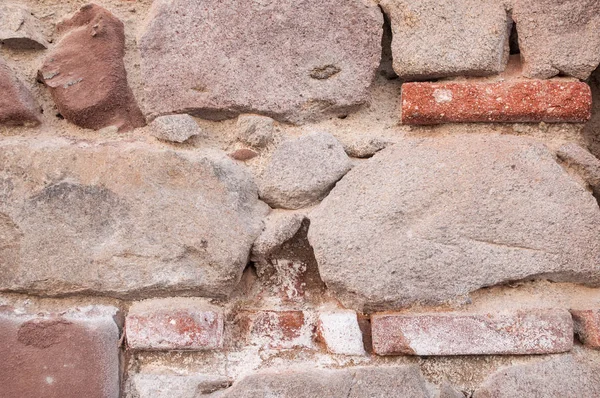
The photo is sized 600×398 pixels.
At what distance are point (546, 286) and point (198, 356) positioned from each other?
49cm

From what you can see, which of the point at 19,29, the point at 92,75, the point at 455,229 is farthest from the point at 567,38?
the point at 19,29

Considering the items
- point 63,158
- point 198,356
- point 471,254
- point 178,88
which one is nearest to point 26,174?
point 63,158

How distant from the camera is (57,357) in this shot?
0.80 metres

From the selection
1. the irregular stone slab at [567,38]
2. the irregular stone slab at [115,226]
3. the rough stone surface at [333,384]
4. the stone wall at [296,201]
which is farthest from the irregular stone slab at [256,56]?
the rough stone surface at [333,384]

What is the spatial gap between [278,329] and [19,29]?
0.57 m

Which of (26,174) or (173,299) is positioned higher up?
(26,174)

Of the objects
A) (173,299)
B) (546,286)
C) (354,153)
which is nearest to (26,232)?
(173,299)

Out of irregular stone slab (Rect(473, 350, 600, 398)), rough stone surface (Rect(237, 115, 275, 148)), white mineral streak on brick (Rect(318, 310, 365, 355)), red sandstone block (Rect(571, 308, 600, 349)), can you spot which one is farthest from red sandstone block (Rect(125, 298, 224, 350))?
red sandstone block (Rect(571, 308, 600, 349))

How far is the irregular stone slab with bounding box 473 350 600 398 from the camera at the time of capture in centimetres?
81

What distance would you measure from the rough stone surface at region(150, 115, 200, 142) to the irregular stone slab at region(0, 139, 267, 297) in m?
0.04

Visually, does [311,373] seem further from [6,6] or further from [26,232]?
[6,6]

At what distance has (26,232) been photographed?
825mm

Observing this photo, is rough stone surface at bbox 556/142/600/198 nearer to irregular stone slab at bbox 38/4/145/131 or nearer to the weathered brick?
the weathered brick

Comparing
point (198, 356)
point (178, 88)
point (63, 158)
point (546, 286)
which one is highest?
point (178, 88)
